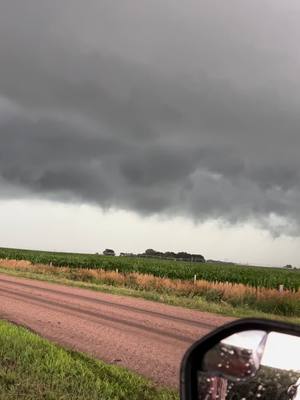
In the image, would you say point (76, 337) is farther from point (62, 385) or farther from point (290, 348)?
point (290, 348)

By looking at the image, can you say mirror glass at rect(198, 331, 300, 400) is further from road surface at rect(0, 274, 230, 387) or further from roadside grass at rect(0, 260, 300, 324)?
roadside grass at rect(0, 260, 300, 324)

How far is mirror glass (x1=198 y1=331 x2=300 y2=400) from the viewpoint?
150cm

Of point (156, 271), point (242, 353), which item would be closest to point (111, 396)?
point (242, 353)

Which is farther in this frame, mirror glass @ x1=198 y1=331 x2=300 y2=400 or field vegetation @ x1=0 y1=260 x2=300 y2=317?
field vegetation @ x1=0 y1=260 x2=300 y2=317

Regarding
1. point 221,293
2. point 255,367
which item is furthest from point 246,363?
point 221,293

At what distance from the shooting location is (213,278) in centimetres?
4825

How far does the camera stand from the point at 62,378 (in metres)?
7.69

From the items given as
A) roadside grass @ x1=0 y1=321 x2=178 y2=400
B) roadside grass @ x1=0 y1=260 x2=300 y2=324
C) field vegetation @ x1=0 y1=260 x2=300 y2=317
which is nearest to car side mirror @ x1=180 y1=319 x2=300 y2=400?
roadside grass @ x1=0 y1=321 x2=178 y2=400

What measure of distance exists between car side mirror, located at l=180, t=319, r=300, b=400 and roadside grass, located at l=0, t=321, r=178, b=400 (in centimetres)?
530

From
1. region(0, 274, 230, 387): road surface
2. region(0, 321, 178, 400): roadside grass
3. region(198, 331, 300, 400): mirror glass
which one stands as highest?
region(198, 331, 300, 400): mirror glass

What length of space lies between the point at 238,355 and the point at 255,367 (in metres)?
0.07

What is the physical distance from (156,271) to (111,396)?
46808mm

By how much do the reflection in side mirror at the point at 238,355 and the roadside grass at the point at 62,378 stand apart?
17.6 feet

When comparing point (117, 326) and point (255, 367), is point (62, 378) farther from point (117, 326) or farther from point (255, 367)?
point (255, 367)
